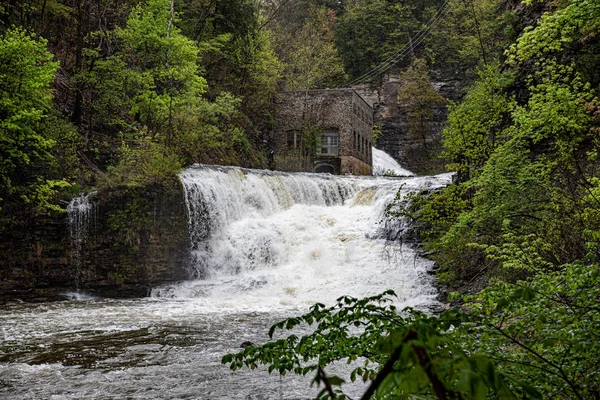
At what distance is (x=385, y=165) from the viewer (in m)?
47.3

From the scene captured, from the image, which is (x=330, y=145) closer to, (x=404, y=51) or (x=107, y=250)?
(x=404, y=51)

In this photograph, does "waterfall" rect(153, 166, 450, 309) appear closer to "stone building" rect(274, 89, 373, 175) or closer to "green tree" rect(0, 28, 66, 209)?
"green tree" rect(0, 28, 66, 209)

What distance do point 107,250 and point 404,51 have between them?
45.0 metres

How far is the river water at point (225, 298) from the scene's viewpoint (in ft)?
22.5

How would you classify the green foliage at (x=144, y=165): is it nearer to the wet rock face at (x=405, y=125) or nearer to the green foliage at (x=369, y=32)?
the wet rock face at (x=405, y=125)

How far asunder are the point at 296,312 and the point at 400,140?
39.6 m

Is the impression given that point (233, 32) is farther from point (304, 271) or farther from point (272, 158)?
point (304, 271)

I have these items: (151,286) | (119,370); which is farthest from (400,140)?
(119,370)

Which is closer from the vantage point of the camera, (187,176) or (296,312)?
(296,312)

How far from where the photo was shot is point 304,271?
55.5 ft

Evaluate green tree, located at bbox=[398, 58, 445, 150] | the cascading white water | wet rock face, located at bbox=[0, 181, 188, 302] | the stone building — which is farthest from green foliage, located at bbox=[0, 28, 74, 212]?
green tree, located at bbox=[398, 58, 445, 150]

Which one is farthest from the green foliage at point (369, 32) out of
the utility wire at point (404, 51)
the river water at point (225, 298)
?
the river water at point (225, 298)

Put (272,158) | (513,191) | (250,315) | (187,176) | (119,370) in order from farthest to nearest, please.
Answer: (272,158), (187,176), (250,315), (513,191), (119,370)

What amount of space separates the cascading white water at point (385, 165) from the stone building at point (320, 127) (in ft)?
22.9
